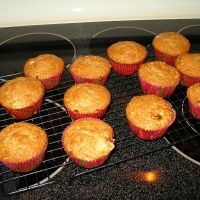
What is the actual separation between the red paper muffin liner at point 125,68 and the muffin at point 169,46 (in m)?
0.23

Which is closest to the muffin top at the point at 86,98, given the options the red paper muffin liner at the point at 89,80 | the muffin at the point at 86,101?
the muffin at the point at 86,101

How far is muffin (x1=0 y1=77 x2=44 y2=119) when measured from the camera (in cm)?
217

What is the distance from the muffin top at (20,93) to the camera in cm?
217

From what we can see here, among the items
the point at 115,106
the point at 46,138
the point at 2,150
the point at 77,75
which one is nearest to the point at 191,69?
the point at 115,106

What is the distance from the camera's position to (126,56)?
257 centimetres

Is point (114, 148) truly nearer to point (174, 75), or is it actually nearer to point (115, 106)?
point (115, 106)

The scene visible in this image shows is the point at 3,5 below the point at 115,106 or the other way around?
the other way around

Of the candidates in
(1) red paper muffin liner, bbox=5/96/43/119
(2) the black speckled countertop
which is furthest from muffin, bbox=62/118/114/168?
(1) red paper muffin liner, bbox=5/96/43/119

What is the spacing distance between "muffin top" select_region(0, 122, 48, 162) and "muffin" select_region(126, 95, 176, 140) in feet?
2.02

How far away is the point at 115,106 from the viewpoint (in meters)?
2.31

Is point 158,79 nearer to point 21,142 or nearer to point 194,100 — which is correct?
point 194,100

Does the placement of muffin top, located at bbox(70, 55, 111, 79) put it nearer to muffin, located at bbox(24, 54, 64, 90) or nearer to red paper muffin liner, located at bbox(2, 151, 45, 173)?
muffin, located at bbox(24, 54, 64, 90)

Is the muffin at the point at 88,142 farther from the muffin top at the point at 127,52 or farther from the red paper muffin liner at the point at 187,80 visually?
the red paper muffin liner at the point at 187,80

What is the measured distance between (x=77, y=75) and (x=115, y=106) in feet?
1.30
